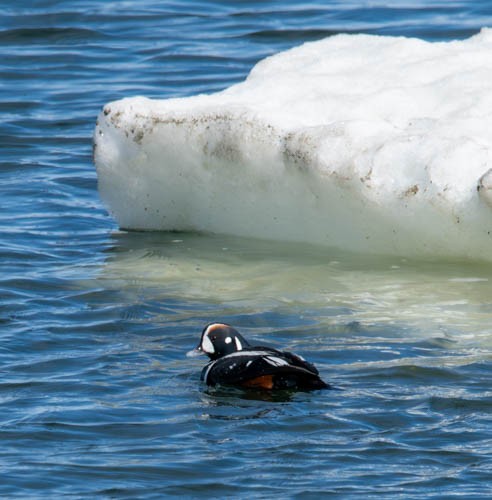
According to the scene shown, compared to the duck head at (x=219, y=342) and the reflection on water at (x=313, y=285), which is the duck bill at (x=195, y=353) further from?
the reflection on water at (x=313, y=285)

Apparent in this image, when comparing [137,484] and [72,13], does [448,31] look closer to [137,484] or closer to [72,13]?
[72,13]

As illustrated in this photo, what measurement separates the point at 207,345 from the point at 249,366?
0.56m

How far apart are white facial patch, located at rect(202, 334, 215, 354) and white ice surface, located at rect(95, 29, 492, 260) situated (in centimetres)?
199

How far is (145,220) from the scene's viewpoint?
10.4 metres

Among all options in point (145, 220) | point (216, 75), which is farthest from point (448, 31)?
point (145, 220)

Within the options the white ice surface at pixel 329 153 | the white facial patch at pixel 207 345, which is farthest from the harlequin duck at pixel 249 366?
the white ice surface at pixel 329 153

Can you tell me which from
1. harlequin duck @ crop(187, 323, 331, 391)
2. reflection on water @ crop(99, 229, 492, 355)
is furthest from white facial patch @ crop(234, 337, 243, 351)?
reflection on water @ crop(99, 229, 492, 355)

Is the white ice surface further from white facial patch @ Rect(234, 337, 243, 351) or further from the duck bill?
the duck bill

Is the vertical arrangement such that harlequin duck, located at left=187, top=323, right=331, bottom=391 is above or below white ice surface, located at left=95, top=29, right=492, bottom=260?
below

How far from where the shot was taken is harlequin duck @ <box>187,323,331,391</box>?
6586 millimetres

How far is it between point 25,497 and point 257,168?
13.7 ft

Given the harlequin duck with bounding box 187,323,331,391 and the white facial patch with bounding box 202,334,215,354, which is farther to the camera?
the white facial patch with bounding box 202,334,215,354

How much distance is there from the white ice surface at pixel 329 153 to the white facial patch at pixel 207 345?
199cm

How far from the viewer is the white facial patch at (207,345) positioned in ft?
23.6
